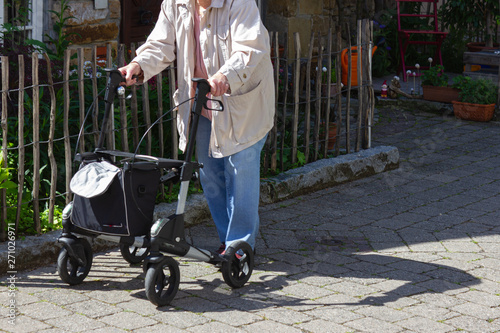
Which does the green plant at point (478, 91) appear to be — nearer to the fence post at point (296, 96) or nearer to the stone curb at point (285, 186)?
the stone curb at point (285, 186)

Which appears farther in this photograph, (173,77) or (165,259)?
(173,77)

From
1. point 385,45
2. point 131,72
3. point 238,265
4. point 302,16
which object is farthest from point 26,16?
point 385,45

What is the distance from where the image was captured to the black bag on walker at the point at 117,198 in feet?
12.1

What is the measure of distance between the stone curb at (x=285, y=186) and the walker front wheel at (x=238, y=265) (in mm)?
996

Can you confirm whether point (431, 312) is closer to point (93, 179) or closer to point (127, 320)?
point (127, 320)

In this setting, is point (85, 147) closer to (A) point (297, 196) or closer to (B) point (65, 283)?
(B) point (65, 283)

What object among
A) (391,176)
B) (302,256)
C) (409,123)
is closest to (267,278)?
(302,256)

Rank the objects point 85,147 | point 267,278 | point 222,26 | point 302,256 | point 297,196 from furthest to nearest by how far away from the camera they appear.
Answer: point 297,196 → point 85,147 → point 302,256 → point 267,278 → point 222,26

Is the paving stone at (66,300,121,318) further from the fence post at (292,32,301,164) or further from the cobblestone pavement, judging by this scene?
the fence post at (292,32,301,164)

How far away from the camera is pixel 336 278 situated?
14.4ft

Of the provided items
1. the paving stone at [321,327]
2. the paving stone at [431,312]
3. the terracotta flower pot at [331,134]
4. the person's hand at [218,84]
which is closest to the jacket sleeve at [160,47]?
the person's hand at [218,84]

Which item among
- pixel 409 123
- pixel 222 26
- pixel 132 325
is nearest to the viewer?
pixel 132 325

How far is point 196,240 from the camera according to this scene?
5016 mm

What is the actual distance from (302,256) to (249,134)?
0.98 metres
